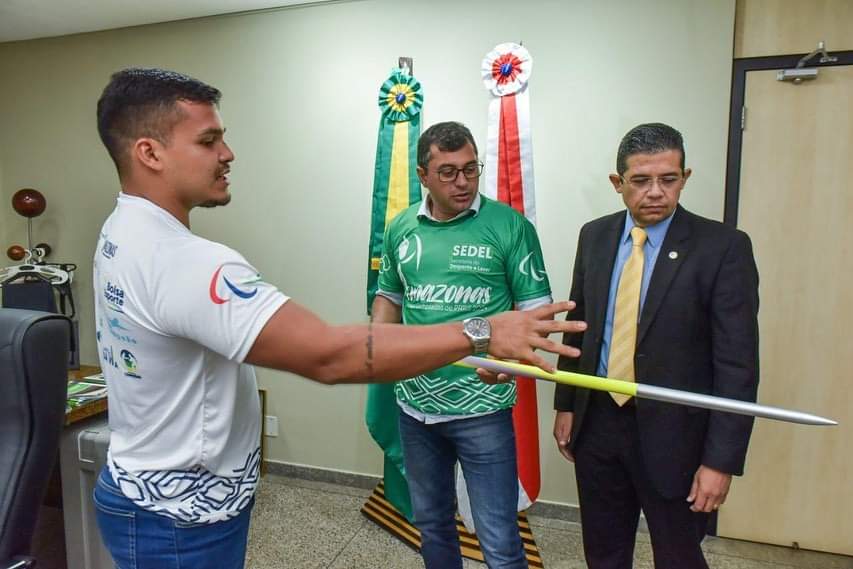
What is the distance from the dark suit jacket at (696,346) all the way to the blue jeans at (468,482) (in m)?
0.40

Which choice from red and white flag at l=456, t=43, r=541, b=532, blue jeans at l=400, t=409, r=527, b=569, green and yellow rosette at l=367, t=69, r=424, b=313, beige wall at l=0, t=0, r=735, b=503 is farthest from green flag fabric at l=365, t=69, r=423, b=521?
blue jeans at l=400, t=409, r=527, b=569

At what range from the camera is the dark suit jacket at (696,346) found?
1.31 meters

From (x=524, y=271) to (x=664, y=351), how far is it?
440mm

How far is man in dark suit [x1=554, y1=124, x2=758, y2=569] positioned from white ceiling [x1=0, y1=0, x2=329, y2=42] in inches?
79.1

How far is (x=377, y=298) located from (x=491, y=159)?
818 millimetres

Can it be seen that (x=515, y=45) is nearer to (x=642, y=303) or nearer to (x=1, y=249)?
(x=642, y=303)

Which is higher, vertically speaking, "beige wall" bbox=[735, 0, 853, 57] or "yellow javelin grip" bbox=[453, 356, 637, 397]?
"beige wall" bbox=[735, 0, 853, 57]

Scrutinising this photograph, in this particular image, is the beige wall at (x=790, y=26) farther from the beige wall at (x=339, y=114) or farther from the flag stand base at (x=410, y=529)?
the flag stand base at (x=410, y=529)

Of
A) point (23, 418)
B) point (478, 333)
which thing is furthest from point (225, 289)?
point (23, 418)

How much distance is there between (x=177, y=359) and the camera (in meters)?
0.93

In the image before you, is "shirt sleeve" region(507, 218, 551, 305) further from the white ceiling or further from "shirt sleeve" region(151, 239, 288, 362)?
the white ceiling

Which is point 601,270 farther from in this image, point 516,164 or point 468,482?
point 516,164

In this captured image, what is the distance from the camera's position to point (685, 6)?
88.6 inches

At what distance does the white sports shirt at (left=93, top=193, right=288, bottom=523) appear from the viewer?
2.69 ft
